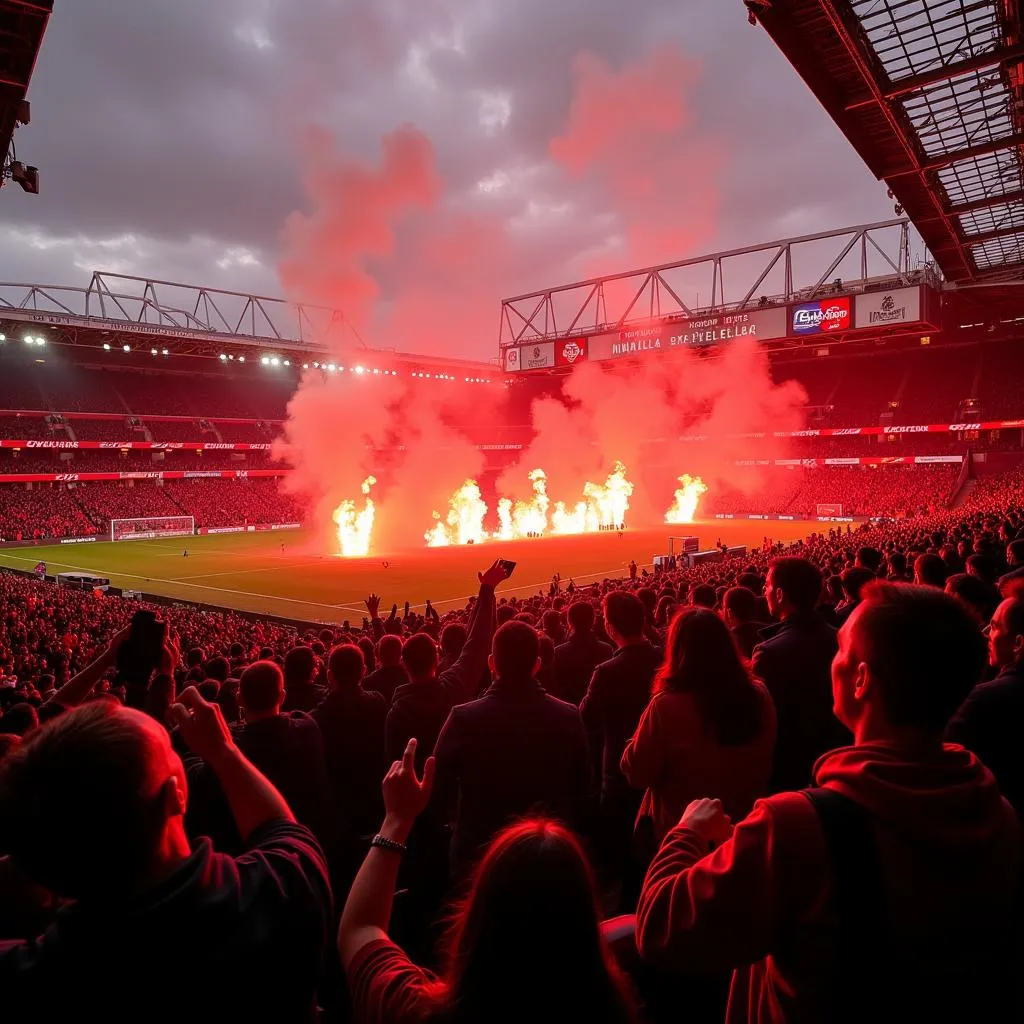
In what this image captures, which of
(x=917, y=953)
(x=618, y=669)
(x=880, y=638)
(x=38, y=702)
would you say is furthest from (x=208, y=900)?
(x=38, y=702)

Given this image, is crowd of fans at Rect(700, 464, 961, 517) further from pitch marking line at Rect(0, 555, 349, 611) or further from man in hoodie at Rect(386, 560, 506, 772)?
man in hoodie at Rect(386, 560, 506, 772)

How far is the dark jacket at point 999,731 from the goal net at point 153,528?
58191 mm

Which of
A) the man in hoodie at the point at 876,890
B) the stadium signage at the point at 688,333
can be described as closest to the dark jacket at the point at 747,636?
the man in hoodie at the point at 876,890

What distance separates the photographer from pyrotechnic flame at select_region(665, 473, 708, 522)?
6169 centimetres

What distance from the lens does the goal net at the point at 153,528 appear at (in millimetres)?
54062

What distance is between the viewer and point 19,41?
11188 mm

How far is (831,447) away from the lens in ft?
216

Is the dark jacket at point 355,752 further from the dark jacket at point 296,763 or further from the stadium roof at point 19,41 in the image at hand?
the stadium roof at point 19,41

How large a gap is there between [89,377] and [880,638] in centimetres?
7713

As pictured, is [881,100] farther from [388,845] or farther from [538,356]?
[538,356]

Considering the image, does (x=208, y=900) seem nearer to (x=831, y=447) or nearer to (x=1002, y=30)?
(x=1002, y=30)

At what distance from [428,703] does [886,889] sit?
3127mm

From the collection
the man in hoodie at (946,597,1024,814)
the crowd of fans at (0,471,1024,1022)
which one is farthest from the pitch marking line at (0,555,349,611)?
the crowd of fans at (0,471,1024,1022)

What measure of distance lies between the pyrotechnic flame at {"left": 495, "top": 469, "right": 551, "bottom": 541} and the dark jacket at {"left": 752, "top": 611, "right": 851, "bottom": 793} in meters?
49.3
